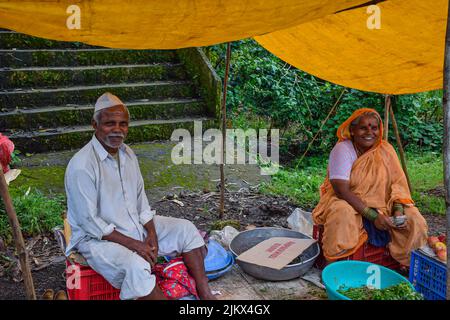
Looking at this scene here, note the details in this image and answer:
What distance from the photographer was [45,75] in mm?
7043

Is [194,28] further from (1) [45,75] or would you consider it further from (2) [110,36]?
(1) [45,75]

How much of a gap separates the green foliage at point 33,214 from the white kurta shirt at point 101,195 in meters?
1.60

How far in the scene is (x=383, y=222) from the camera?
3602 millimetres

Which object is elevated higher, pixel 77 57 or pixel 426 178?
pixel 77 57

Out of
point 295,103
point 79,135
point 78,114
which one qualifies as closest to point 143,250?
point 79,135

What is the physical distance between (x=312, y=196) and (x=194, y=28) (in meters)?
3.39

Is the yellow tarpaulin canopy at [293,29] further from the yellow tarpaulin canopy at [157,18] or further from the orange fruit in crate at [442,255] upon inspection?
the orange fruit in crate at [442,255]

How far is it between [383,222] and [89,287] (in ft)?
7.48

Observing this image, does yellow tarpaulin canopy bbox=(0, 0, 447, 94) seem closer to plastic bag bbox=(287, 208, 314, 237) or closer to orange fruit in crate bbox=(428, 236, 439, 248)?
plastic bag bbox=(287, 208, 314, 237)

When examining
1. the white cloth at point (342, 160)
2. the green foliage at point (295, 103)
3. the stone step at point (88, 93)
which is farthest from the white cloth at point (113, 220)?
the green foliage at point (295, 103)

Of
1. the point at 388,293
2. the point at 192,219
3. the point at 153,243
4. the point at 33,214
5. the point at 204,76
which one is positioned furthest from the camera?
the point at 204,76

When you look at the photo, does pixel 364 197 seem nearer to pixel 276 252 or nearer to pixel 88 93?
pixel 276 252
